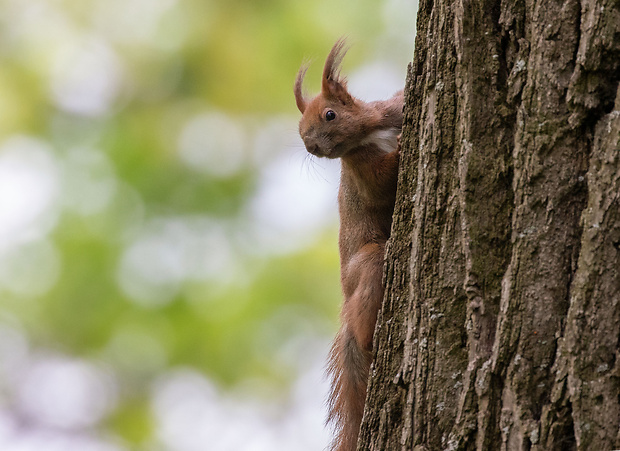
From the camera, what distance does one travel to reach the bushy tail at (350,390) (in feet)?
10.2

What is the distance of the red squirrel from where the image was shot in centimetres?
314

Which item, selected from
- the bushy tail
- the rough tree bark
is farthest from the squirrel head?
the rough tree bark

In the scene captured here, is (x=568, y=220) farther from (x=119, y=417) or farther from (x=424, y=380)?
(x=119, y=417)

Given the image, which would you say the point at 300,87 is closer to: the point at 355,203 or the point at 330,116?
the point at 330,116

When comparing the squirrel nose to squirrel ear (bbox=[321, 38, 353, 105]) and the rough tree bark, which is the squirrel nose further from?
the rough tree bark

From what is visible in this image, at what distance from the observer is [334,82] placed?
3875 millimetres

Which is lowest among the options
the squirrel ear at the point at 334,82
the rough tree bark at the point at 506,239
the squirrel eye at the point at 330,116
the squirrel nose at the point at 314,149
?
the rough tree bark at the point at 506,239

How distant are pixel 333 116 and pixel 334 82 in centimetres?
19

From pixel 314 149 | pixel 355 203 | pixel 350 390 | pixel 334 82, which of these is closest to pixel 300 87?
pixel 334 82

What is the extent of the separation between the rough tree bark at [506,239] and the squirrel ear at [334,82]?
151cm

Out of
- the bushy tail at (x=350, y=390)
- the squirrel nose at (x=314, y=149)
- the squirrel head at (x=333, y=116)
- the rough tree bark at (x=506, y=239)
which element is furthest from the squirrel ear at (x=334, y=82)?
the rough tree bark at (x=506, y=239)

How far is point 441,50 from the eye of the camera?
2221 mm

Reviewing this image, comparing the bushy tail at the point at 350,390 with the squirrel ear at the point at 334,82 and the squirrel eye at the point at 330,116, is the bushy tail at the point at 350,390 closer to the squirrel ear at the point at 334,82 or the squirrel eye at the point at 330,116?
the squirrel eye at the point at 330,116

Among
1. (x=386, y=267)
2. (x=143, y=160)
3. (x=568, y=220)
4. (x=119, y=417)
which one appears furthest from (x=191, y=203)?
(x=568, y=220)
